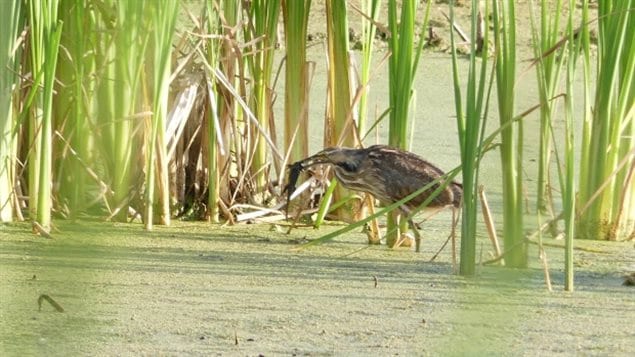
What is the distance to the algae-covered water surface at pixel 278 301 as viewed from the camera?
229cm

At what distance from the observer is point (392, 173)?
130 inches

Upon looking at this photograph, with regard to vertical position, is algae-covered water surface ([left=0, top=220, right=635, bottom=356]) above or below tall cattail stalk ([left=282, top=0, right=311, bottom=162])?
below

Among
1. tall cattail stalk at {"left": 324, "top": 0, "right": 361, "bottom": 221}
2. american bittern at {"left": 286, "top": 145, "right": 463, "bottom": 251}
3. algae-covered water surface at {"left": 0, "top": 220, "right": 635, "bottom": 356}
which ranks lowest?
algae-covered water surface at {"left": 0, "top": 220, "right": 635, "bottom": 356}

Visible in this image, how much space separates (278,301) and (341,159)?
2.59 ft

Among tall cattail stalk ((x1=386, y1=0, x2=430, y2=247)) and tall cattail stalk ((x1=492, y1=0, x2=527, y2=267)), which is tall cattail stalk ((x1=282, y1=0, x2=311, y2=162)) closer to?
tall cattail stalk ((x1=386, y1=0, x2=430, y2=247))

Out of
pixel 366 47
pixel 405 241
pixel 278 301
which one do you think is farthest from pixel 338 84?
pixel 278 301

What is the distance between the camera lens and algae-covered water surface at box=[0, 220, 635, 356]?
2.29m

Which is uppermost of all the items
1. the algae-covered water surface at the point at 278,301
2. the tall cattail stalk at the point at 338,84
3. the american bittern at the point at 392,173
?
the tall cattail stalk at the point at 338,84

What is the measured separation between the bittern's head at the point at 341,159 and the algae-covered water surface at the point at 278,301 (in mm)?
196

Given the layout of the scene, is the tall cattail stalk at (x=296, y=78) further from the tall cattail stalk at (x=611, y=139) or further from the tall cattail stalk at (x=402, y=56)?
the tall cattail stalk at (x=611, y=139)

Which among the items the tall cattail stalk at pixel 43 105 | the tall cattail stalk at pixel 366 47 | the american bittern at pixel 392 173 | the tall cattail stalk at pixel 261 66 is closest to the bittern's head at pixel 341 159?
the american bittern at pixel 392 173

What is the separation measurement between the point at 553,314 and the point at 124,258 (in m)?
1.00

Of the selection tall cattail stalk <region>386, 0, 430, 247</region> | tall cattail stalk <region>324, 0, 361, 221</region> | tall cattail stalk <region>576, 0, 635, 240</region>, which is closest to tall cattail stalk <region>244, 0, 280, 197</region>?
tall cattail stalk <region>324, 0, 361, 221</region>

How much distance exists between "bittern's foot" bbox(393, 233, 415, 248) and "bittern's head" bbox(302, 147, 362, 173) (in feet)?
0.67
